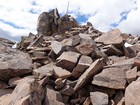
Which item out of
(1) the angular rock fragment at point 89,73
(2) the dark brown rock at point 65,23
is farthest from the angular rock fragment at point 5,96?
(2) the dark brown rock at point 65,23

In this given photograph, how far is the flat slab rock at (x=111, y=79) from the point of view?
30.3 feet

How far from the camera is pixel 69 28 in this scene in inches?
905

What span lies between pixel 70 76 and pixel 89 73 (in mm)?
954

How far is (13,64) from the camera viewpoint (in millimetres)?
10141

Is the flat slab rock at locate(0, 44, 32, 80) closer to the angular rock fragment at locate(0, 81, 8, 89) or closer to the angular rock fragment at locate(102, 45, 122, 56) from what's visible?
the angular rock fragment at locate(0, 81, 8, 89)

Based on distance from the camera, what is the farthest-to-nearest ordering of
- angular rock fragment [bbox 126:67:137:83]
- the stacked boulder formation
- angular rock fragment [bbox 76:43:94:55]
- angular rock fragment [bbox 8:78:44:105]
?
angular rock fragment [bbox 76:43:94:55] → angular rock fragment [bbox 126:67:137:83] → the stacked boulder formation → angular rock fragment [bbox 8:78:44:105]

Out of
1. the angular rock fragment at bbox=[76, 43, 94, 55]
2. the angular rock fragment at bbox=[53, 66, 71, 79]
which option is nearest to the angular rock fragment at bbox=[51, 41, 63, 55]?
the angular rock fragment at bbox=[76, 43, 94, 55]

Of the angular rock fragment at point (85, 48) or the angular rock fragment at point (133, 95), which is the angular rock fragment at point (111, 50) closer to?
the angular rock fragment at point (85, 48)

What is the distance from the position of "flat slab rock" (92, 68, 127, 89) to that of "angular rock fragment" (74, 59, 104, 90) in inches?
10.3

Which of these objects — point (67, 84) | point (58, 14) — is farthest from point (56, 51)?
point (58, 14)

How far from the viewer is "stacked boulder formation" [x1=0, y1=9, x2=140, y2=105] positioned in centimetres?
813

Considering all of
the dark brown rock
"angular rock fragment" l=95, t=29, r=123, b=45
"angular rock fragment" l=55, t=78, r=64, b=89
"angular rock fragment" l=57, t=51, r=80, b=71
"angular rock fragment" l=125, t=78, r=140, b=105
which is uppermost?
the dark brown rock

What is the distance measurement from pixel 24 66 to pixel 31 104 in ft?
11.7

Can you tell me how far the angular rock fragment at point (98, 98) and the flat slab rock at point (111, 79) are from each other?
18.5 inches
